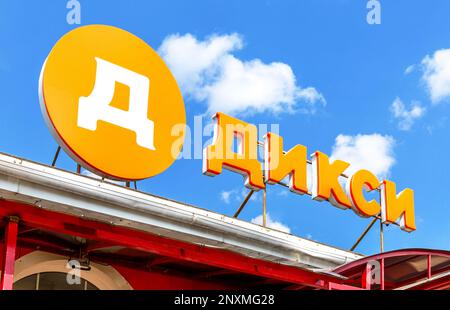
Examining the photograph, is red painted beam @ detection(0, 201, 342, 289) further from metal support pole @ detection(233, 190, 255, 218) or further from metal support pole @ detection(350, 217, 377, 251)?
metal support pole @ detection(350, 217, 377, 251)

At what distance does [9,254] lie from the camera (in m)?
12.3

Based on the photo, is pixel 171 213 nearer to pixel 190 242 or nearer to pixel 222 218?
pixel 190 242

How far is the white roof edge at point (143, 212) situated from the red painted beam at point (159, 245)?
18cm

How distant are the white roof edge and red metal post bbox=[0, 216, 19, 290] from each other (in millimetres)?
509

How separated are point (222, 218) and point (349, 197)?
6.84m

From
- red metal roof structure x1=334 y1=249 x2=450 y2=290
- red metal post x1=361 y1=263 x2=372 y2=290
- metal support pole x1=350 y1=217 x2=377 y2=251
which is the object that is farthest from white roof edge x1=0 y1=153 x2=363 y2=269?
metal support pole x1=350 y1=217 x2=377 y2=251

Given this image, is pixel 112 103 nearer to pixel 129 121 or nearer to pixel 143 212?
pixel 129 121

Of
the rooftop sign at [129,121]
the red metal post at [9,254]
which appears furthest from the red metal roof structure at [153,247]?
the rooftop sign at [129,121]

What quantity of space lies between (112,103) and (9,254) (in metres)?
4.91

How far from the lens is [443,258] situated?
1521cm

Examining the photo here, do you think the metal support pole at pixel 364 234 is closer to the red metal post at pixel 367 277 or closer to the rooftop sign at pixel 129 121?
the rooftop sign at pixel 129 121

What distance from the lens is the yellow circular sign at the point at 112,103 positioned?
50.2ft

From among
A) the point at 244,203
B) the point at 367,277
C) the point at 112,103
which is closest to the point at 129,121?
the point at 112,103
